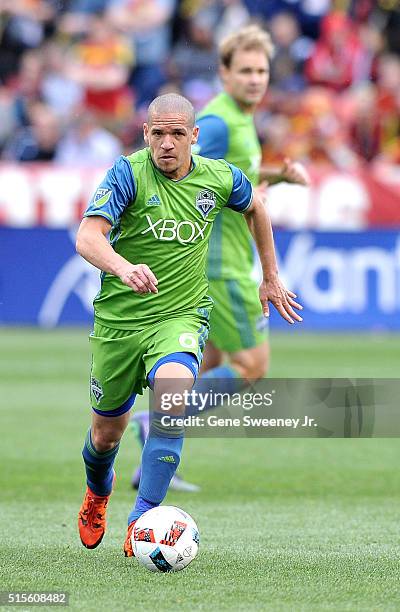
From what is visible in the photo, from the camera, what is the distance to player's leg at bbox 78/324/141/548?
19.9ft

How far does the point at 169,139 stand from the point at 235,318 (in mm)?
2714

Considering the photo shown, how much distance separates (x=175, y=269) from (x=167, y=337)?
37 cm

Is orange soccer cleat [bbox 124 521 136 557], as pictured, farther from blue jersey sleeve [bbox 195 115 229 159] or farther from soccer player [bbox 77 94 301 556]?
blue jersey sleeve [bbox 195 115 229 159]

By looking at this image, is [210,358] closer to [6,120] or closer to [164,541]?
[164,541]

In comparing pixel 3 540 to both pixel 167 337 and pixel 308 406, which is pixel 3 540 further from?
pixel 308 406

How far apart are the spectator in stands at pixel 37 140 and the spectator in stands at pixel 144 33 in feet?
6.71

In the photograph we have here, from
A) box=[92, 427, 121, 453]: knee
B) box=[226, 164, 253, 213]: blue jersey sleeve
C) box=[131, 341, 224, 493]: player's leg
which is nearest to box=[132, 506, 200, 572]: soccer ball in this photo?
box=[92, 427, 121, 453]: knee

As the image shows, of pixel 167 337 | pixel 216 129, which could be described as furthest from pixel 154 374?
pixel 216 129

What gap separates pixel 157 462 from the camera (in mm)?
5812

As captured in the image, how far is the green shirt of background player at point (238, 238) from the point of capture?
8.45 metres

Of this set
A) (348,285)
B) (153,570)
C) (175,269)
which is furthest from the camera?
(348,285)

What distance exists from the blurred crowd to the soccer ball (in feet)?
45.8

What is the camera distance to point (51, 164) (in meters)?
19.1

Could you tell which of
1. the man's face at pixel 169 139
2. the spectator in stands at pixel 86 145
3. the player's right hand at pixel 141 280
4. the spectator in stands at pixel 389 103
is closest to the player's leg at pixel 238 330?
the man's face at pixel 169 139
